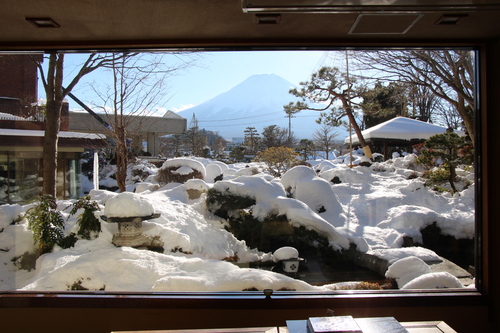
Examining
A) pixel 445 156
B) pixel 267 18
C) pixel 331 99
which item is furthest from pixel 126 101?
pixel 445 156

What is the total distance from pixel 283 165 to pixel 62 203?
1.96 metres

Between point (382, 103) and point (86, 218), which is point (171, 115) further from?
point (382, 103)

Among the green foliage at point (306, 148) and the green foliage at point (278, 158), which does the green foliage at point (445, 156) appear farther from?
the green foliage at point (278, 158)

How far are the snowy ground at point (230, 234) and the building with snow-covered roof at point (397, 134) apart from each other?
148 mm

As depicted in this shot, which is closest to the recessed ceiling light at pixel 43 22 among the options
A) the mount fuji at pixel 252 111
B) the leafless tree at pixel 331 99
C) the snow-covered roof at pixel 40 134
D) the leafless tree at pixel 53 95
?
the leafless tree at pixel 53 95

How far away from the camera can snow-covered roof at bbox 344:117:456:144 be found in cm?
281

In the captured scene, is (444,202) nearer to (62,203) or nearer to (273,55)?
(273,55)

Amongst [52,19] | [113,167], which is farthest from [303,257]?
[52,19]

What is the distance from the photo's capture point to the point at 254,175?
296 centimetres

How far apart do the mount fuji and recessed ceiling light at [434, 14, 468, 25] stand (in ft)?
3.70

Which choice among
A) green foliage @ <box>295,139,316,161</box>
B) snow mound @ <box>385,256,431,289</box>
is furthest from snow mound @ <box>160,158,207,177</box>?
snow mound @ <box>385,256,431,289</box>

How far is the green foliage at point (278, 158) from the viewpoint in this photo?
2.89m

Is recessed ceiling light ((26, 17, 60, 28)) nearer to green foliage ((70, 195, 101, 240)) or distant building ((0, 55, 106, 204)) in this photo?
distant building ((0, 55, 106, 204))

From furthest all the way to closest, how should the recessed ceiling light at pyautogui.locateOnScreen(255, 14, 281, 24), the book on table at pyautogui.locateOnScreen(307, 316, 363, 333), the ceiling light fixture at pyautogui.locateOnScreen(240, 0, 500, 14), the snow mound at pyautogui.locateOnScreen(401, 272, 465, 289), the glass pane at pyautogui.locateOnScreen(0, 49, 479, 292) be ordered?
the glass pane at pyautogui.locateOnScreen(0, 49, 479, 292), the snow mound at pyautogui.locateOnScreen(401, 272, 465, 289), the recessed ceiling light at pyautogui.locateOnScreen(255, 14, 281, 24), the ceiling light fixture at pyautogui.locateOnScreen(240, 0, 500, 14), the book on table at pyautogui.locateOnScreen(307, 316, 363, 333)
